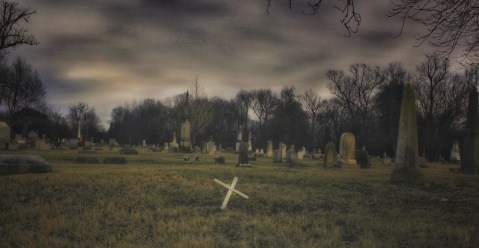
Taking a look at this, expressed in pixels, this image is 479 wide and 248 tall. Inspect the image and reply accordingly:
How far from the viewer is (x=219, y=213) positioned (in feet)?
27.8

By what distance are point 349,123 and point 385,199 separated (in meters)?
45.8

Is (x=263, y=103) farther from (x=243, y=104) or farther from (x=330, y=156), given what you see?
(x=330, y=156)

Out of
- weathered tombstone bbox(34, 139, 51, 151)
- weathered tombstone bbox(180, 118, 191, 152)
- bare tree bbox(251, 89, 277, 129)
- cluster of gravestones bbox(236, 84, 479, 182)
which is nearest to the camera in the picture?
cluster of gravestones bbox(236, 84, 479, 182)

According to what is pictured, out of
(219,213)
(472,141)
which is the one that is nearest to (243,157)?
(219,213)

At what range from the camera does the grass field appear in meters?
6.38

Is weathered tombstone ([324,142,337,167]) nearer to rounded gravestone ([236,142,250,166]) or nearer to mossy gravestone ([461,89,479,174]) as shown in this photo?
rounded gravestone ([236,142,250,166])

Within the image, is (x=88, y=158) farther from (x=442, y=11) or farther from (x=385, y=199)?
(x=442, y=11)

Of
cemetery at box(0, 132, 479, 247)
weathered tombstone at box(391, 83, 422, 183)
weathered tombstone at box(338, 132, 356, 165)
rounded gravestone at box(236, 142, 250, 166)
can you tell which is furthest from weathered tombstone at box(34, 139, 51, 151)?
weathered tombstone at box(391, 83, 422, 183)

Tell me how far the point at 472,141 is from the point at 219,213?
1709 centimetres

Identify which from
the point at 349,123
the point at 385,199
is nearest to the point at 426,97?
the point at 349,123

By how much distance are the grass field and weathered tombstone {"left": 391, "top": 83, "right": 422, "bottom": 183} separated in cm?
81

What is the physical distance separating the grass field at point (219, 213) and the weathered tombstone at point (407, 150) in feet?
2.67

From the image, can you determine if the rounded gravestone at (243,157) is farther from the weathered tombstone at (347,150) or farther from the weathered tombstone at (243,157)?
the weathered tombstone at (347,150)

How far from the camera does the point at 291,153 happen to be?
26.7m
